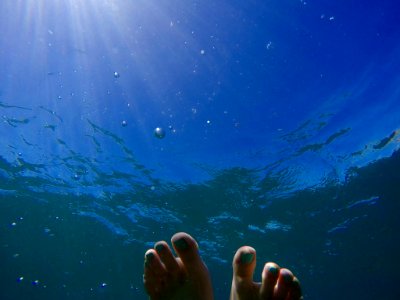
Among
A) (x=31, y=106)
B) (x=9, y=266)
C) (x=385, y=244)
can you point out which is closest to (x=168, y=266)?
(x=31, y=106)

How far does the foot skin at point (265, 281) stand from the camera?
2447 millimetres

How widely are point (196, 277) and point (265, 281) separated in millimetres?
736

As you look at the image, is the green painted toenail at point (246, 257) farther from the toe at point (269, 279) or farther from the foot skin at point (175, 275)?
the foot skin at point (175, 275)

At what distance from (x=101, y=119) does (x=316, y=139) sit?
10547mm

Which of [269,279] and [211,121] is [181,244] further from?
[211,121]

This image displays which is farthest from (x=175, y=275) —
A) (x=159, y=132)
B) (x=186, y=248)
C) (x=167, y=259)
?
(x=159, y=132)

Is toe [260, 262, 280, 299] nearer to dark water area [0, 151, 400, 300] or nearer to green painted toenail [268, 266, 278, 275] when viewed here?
green painted toenail [268, 266, 278, 275]

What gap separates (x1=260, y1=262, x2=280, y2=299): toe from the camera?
8.08 ft

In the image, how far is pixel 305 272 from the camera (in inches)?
1191

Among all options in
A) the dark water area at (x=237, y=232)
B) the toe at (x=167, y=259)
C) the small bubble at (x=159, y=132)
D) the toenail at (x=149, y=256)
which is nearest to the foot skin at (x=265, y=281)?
the toe at (x=167, y=259)

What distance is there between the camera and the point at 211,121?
13.1 meters

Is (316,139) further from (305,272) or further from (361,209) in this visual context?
(305,272)

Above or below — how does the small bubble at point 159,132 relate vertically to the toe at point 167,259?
above

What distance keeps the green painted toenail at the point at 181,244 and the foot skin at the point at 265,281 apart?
19.0 inches
